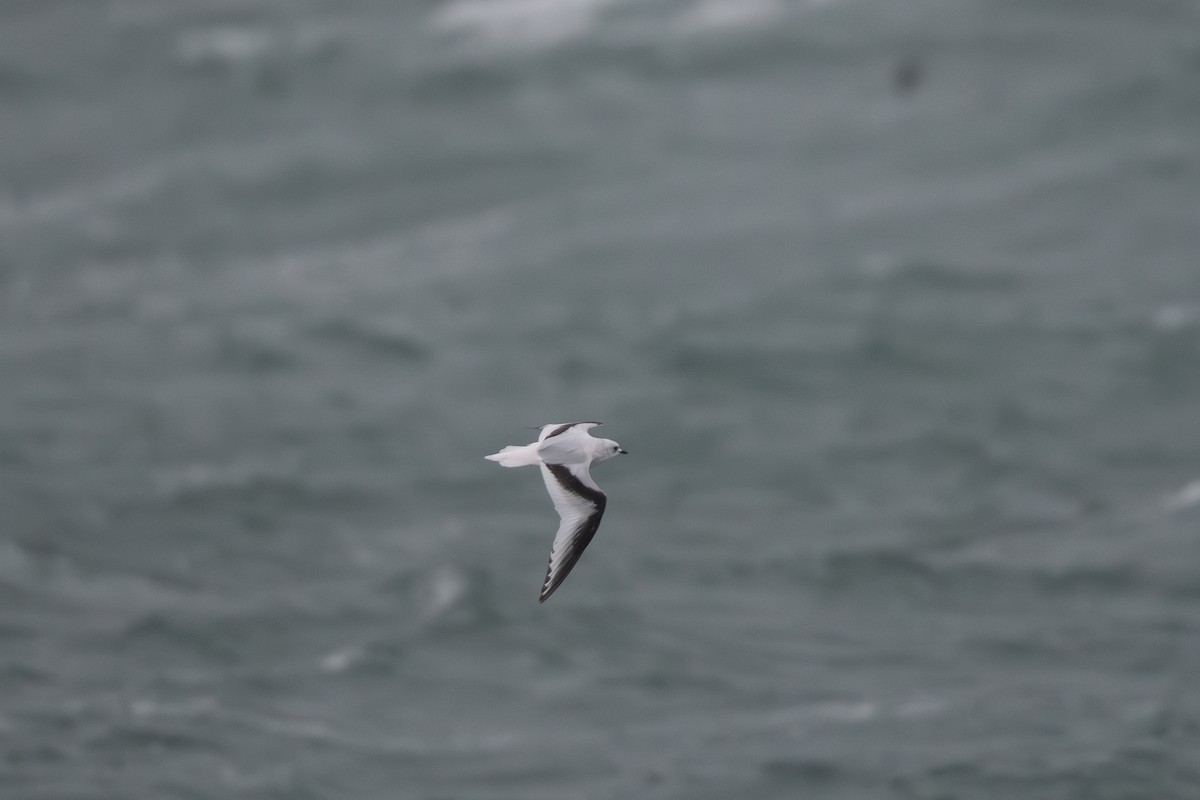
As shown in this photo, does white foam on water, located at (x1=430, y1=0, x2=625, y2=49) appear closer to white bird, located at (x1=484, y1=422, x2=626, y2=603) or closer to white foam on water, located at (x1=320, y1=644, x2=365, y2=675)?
white foam on water, located at (x1=320, y1=644, x2=365, y2=675)

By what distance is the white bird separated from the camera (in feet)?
79.7

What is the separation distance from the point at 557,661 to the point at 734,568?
556 centimetres

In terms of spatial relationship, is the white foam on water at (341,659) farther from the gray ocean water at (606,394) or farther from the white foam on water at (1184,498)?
the white foam on water at (1184,498)

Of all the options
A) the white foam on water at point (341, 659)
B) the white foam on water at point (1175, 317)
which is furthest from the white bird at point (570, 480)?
the white foam on water at point (1175, 317)

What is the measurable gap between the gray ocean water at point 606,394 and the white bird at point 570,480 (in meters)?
15.4

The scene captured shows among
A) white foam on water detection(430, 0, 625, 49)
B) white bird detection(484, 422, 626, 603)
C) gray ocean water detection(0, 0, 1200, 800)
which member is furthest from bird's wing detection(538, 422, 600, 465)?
white foam on water detection(430, 0, 625, 49)

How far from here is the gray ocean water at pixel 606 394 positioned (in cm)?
4131

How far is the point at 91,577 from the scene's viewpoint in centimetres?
4634

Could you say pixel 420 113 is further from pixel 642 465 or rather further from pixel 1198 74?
pixel 1198 74

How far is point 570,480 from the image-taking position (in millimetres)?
24641

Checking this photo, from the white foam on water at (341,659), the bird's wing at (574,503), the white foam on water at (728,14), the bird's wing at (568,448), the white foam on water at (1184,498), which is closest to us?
the bird's wing at (574,503)

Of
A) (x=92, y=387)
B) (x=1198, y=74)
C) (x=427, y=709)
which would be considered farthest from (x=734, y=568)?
(x=1198, y=74)

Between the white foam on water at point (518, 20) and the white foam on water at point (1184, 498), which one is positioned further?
the white foam on water at point (518, 20)

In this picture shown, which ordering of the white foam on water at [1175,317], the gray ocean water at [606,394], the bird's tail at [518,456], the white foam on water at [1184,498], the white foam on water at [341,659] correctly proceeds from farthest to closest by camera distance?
the white foam on water at [1175,317] < the white foam on water at [1184,498] < the white foam on water at [341,659] < the gray ocean water at [606,394] < the bird's tail at [518,456]
